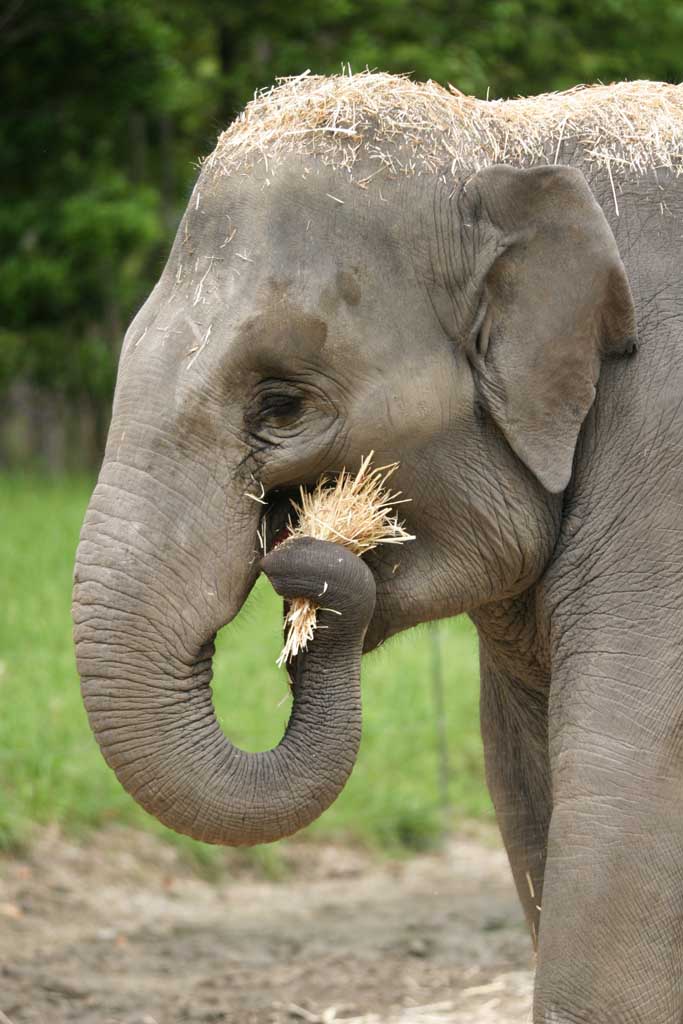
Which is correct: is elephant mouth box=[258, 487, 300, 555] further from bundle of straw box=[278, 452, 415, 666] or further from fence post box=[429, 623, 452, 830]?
fence post box=[429, 623, 452, 830]

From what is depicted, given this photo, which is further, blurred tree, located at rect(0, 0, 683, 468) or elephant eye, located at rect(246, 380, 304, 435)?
blurred tree, located at rect(0, 0, 683, 468)

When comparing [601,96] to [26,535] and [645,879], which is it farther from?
[26,535]

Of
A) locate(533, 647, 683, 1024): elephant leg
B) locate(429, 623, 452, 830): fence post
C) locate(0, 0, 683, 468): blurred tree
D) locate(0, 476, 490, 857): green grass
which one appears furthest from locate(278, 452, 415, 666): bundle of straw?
locate(0, 0, 683, 468): blurred tree

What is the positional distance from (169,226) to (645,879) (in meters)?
17.2

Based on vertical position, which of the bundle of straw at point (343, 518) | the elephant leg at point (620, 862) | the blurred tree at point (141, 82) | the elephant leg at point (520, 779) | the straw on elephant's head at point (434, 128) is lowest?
the elephant leg at point (620, 862)

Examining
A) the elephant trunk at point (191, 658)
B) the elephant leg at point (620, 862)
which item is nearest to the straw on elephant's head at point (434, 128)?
the elephant trunk at point (191, 658)

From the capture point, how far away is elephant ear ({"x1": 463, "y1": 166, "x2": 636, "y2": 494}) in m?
3.46

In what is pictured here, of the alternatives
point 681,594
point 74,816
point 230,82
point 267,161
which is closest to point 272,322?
point 267,161

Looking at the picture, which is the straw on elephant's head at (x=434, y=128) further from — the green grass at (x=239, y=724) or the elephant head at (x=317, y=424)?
the green grass at (x=239, y=724)

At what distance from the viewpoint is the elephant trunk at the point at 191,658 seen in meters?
3.23

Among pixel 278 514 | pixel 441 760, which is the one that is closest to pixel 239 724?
pixel 441 760

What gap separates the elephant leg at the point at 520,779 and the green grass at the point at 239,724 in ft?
7.97

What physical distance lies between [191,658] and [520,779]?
1.31 m

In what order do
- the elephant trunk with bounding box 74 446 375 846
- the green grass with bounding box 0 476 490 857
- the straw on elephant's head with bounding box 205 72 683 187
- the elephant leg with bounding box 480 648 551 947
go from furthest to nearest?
the green grass with bounding box 0 476 490 857, the elephant leg with bounding box 480 648 551 947, the straw on elephant's head with bounding box 205 72 683 187, the elephant trunk with bounding box 74 446 375 846
